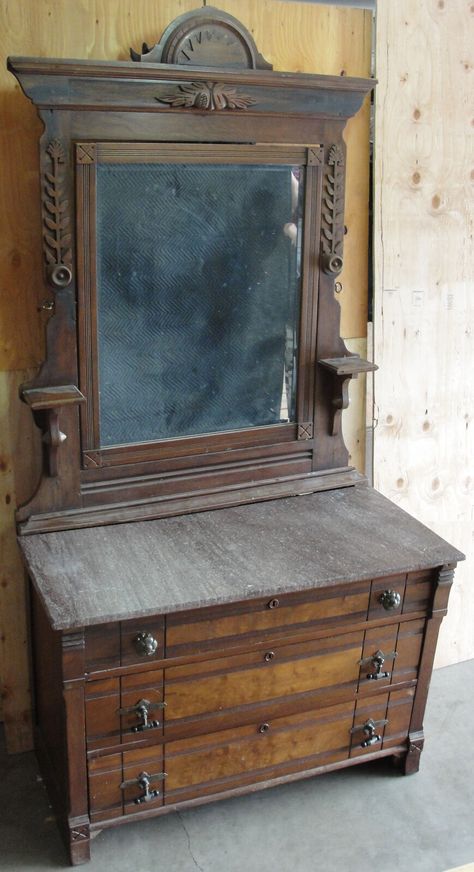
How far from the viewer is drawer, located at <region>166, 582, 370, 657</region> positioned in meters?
2.30

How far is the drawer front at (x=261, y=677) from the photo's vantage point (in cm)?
236

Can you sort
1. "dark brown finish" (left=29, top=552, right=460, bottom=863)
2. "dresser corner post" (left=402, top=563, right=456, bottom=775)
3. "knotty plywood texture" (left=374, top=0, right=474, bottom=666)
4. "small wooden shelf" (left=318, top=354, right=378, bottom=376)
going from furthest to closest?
1. "knotty plywood texture" (left=374, top=0, right=474, bottom=666)
2. "small wooden shelf" (left=318, top=354, right=378, bottom=376)
3. "dresser corner post" (left=402, top=563, right=456, bottom=775)
4. "dark brown finish" (left=29, top=552, right=460, bottom=863)

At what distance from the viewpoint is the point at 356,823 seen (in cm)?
254

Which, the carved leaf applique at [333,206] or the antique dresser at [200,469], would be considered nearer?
the antique dresser at [200,469]

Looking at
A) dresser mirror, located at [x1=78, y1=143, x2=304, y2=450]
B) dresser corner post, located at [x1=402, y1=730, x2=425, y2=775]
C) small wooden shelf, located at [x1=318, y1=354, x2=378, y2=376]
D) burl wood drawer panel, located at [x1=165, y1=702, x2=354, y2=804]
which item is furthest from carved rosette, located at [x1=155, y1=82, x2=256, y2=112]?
dresser corner post, located at [x1=402, y1=730, x2=425, y2=775]

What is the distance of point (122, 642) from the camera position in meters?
2.25

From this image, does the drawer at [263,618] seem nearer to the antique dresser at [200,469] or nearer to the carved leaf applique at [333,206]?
the antique dresser at [200,469]

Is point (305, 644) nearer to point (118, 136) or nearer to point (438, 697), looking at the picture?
point (438, 697)

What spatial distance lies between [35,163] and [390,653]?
157 cm

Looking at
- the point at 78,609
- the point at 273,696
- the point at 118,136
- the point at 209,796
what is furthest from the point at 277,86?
the point at 209,796

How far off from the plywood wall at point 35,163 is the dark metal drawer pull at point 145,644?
604 mm

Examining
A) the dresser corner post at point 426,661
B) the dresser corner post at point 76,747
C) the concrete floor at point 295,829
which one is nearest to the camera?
Result: the dresser corner post at point 76,747

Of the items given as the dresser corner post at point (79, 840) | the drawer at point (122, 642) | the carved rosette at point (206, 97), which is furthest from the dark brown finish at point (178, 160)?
the dresser corner post at point (79, 840)

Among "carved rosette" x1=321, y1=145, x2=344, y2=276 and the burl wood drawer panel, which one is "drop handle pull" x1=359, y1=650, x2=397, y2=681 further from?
"carved rosette" x1=321, y1=145, x2=344, y2=276
